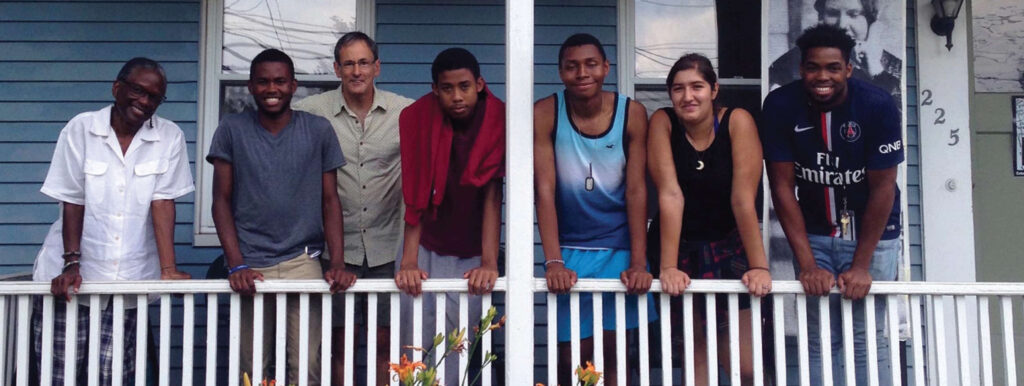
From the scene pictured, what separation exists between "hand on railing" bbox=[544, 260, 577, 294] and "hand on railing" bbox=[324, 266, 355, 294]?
775mm

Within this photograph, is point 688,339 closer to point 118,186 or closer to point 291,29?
point 118,186

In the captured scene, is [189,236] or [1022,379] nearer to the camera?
[189,236]

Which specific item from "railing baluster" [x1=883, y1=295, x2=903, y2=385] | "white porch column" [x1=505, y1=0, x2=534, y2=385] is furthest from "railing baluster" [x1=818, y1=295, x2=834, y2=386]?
"white porch column" [x1=505, y1=0, x2=534, y2=385]

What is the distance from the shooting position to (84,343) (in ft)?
12.3

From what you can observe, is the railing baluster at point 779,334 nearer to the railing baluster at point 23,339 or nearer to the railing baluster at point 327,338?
the railing baluster at point 327,338

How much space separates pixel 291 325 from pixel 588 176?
139 centimetres

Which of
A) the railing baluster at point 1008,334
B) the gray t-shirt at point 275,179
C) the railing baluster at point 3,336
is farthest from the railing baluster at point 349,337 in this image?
the railing baluster at point 1008,334

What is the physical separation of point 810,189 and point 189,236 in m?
3.31

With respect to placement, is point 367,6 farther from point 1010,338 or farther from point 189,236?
point 1010,338

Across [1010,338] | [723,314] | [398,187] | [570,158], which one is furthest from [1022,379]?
[398,187]

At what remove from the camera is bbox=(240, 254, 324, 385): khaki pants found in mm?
3672

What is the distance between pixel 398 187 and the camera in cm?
403

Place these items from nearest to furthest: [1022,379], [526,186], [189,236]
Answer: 1. [526,186]
2. [189,236]
3. [1022,379]

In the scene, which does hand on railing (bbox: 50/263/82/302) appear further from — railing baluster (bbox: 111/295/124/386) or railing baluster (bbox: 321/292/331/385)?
railing baluster (bbox: 321/292/331/385)
